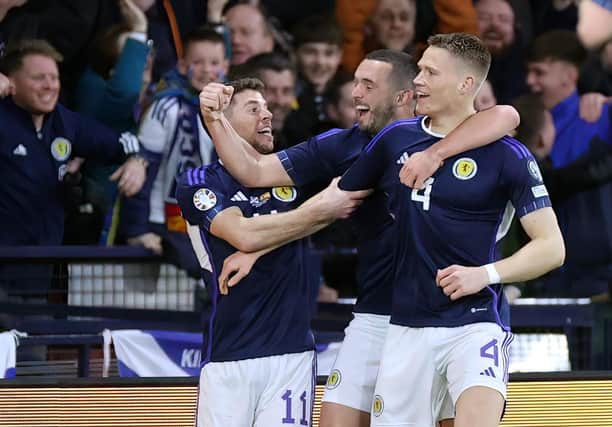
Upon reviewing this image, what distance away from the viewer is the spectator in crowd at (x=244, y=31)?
8.46 metres

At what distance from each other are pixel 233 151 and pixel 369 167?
0.55 meters

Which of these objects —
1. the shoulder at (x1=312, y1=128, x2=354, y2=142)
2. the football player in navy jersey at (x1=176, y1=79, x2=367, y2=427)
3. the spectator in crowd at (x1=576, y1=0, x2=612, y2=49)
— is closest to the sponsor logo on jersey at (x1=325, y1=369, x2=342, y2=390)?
the football player in navy jersey at (x1=176, y1=79, x2=367, y2=427)

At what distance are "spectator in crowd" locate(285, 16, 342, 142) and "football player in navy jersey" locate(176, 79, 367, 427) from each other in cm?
336

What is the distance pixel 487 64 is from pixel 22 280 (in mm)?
3286

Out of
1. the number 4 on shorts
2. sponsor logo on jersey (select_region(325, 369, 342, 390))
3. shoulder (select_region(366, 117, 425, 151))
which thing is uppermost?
shoulder (select_region(366, 117, 425, 151))

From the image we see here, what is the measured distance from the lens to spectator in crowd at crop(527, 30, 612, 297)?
8539 mm

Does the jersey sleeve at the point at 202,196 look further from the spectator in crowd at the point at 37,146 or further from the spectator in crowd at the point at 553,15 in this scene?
the spectator in crowd at the point at 553,15

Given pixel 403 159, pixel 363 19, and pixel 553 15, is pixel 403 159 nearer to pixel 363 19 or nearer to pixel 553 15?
pixel 363 19

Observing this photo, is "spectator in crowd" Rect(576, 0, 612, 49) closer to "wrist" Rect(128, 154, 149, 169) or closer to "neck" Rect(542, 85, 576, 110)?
"neck" Rect(542, 85, 576, 110)

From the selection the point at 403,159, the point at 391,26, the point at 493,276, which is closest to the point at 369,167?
the point at 403,159

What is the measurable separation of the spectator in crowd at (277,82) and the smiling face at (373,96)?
266 cm

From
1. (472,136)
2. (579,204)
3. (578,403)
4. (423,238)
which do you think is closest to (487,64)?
(472,136)

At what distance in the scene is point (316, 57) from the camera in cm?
862

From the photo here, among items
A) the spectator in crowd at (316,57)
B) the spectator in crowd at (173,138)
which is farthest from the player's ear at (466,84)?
the spectator in crowd at (316,57)
